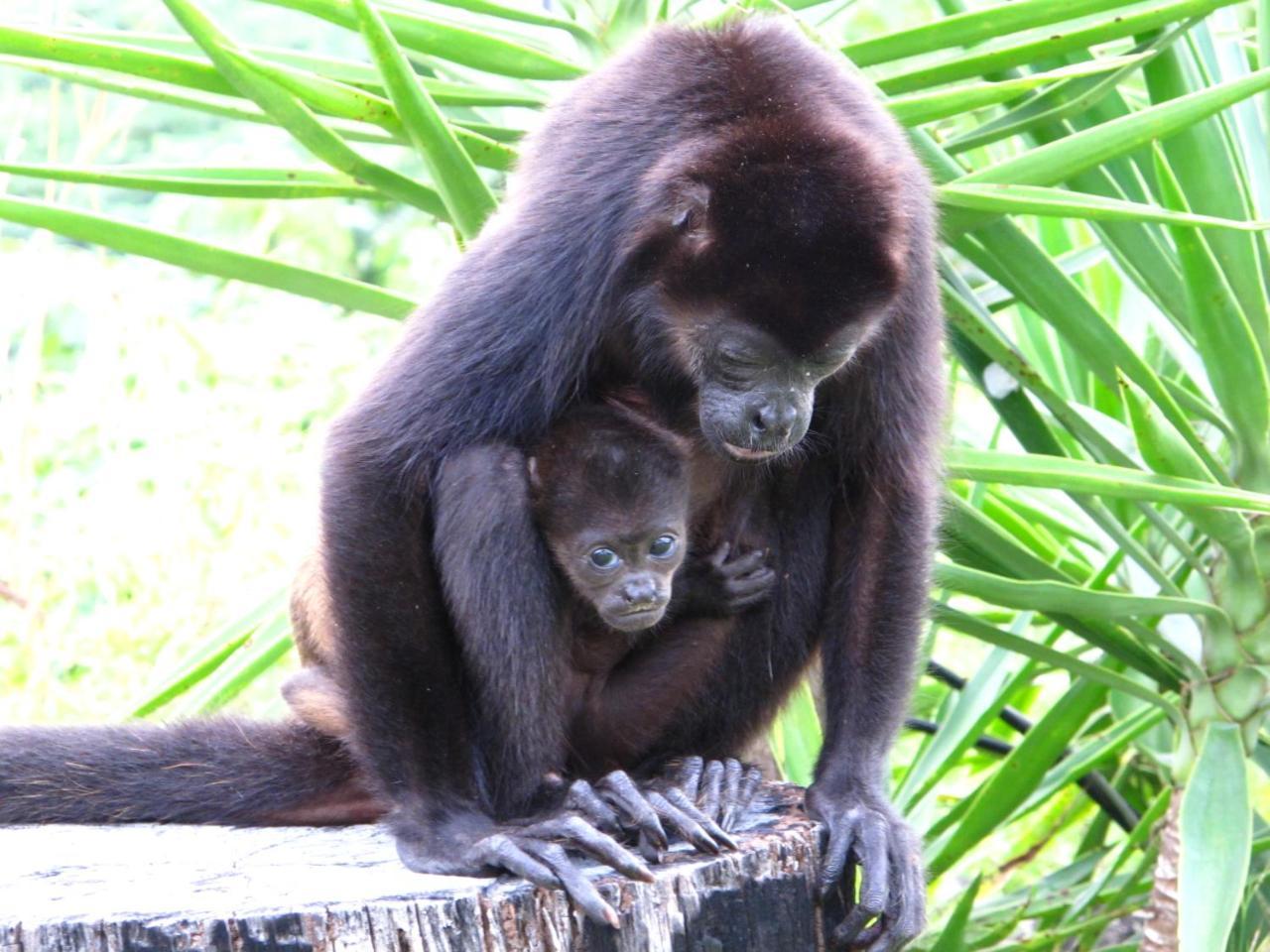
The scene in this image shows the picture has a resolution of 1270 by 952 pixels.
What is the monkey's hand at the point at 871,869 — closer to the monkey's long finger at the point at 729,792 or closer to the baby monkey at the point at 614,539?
the monkey's long finger at the point at 729,792

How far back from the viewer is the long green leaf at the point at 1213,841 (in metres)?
2.70

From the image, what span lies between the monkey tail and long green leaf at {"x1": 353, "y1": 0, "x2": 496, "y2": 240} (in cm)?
103

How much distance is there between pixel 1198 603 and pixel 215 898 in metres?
1.95

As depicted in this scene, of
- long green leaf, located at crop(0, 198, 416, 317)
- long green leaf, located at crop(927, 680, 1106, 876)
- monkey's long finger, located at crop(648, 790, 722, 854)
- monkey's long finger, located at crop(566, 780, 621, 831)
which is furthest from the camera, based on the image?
long green leaf, located at crop(927, 680, 1106, 876)

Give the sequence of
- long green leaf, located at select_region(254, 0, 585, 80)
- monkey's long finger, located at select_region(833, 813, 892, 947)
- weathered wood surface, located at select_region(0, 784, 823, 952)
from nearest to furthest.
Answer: weathered wood surface, located at select_region(0, 784, 823, 952), monkey's long finger, located at select_region(833, 813, 892, 947), long green leaf, located at select_region(254, 0, 585, 80)

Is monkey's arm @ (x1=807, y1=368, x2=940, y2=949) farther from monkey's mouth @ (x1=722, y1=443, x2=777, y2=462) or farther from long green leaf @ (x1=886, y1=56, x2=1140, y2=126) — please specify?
long green leaf @ (x1=886, y1=56, x2=1140, y2=126)

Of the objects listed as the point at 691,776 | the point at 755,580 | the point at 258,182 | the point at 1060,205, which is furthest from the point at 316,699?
the point at 1060,205

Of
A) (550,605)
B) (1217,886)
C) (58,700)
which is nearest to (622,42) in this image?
(550,605)

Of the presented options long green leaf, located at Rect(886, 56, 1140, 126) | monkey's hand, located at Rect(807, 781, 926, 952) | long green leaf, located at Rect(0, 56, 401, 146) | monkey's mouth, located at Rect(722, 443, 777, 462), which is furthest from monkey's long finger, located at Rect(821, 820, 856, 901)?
long green leaf, located at Rect(0, 56, 401, 146)

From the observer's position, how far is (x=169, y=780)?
2623mm

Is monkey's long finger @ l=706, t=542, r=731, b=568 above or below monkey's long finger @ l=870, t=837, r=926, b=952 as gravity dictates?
above

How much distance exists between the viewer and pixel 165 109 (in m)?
7.48

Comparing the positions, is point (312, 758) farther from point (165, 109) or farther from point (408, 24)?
point (165, 109)

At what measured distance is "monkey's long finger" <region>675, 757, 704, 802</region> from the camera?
8.16ft
